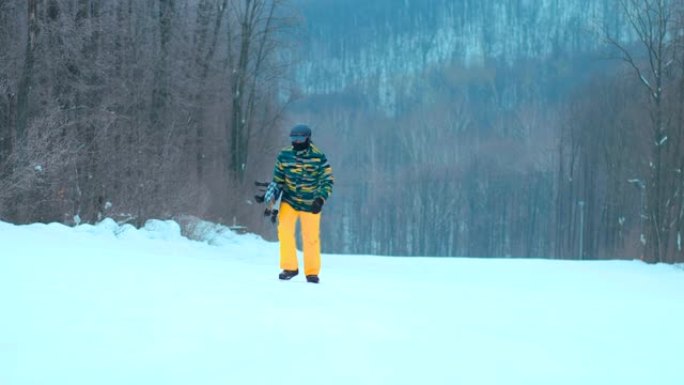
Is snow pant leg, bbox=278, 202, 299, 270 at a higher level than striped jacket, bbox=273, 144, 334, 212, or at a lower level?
lower

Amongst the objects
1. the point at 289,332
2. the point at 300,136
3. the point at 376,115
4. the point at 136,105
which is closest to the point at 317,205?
the point at 300,136

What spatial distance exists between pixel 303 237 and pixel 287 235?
0.60ft

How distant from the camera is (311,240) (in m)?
8.45

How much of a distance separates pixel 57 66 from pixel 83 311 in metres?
15.8

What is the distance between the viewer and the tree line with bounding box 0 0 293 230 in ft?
52.9

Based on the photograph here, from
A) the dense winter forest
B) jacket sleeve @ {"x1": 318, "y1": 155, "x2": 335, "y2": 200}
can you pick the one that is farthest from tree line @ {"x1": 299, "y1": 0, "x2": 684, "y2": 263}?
jacket sleeve @ {"x1": 318, "y1": 155, "x2": 335, "y2": 200}

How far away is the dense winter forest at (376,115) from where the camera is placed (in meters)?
18.6

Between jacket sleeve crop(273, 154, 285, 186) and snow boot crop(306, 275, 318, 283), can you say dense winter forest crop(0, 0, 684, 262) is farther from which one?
snow boot crop(306, 275, 318, 283)

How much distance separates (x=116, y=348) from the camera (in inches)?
148

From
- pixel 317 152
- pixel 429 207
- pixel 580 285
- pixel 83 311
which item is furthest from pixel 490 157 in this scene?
pixel 83 311

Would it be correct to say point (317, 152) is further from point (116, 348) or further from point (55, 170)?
point (55, 170)

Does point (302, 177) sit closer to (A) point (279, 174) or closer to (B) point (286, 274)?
(A) point (279, 174)

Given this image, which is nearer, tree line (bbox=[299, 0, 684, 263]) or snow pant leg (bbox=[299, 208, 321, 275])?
snow pant leg (bbox=[299, 208, 321, 275])

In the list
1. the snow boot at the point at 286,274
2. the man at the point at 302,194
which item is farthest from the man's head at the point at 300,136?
the snow boot at the point at 286,274
